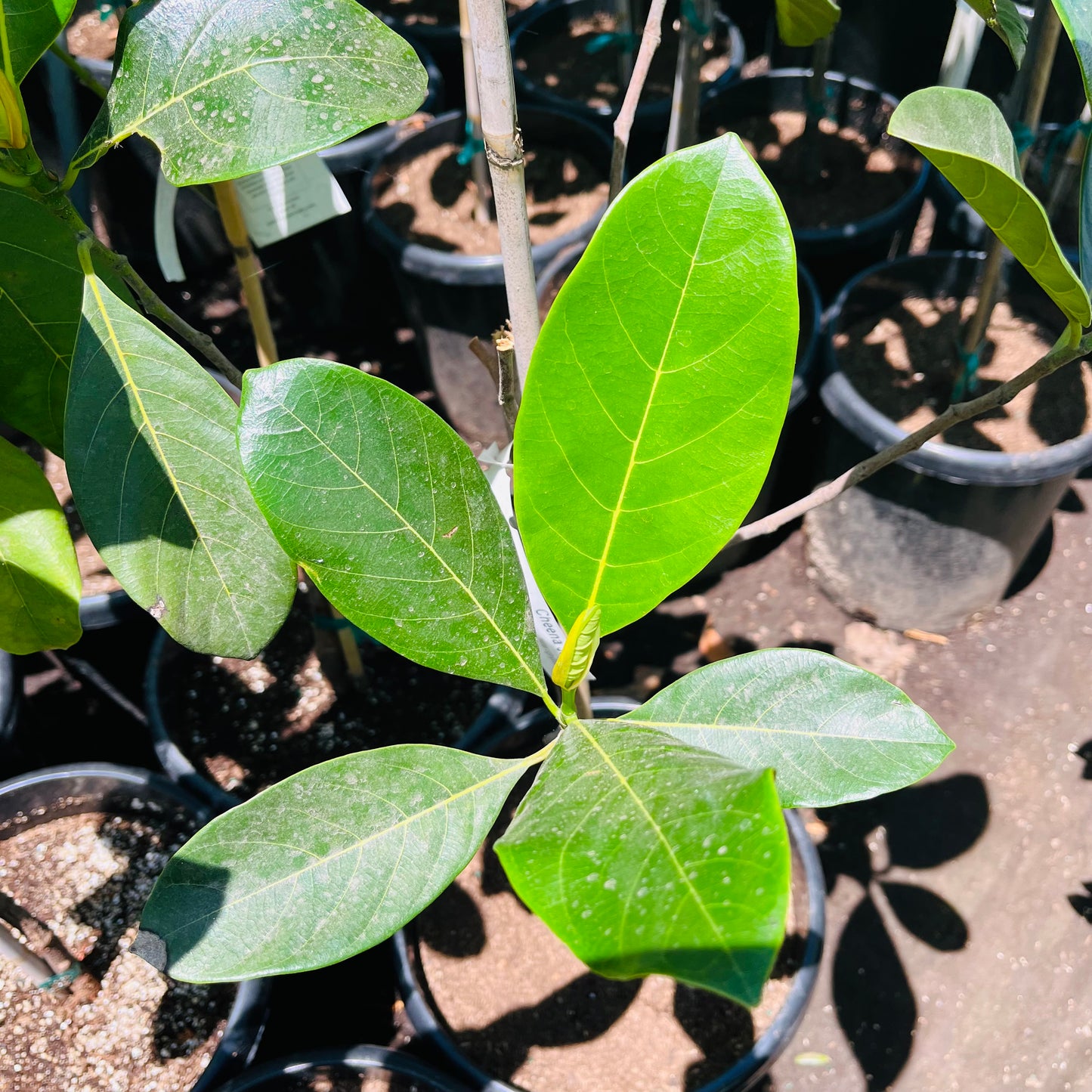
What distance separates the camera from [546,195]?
7.46ft

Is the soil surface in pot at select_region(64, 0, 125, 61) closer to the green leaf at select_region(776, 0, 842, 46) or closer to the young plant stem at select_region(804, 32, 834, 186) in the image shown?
the young plant stem at select_region(804, 32, 834, 186)

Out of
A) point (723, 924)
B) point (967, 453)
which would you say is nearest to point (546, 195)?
point (967, 453)

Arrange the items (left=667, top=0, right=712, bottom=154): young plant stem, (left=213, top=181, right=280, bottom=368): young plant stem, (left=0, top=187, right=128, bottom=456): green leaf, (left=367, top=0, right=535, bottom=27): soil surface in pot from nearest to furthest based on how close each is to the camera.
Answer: (left=0, top=187, right=128, bottom=456): green leaf
(left=213, top=181, right=280, bottom=368): young plant stem
(left=667, top=0, right=712, bottom=154): young plant stem
(left=367, top=0, right=535, bottom=27): soil surface in pot

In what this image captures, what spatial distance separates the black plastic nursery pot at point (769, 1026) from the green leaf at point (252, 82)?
796mm

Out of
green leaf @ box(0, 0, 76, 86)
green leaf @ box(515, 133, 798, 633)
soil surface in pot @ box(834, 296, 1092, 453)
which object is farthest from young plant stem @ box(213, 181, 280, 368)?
soil surface in pot @ box(834, 296, 1092, 453)

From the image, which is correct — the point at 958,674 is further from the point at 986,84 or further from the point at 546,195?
the point at 986,84

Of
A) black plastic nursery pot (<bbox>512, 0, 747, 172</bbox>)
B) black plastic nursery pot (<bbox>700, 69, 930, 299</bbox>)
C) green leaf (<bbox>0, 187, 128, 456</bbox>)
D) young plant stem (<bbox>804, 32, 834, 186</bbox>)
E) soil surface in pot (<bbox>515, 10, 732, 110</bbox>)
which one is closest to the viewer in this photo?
green leaf (<bbox>0, 187, 128, 456</bbox>)

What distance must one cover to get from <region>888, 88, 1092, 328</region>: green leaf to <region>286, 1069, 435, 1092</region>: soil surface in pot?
1193mm

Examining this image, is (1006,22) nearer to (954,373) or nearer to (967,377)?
(967,377)

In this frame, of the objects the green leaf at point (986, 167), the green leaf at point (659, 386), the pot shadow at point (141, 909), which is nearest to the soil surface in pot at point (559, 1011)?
the pot shadow at point (141, 909)

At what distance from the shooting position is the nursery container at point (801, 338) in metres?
1.92

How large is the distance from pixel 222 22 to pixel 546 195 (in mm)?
1617

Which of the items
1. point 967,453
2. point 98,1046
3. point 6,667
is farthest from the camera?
point 967,453

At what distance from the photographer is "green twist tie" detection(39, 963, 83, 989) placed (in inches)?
48.6
